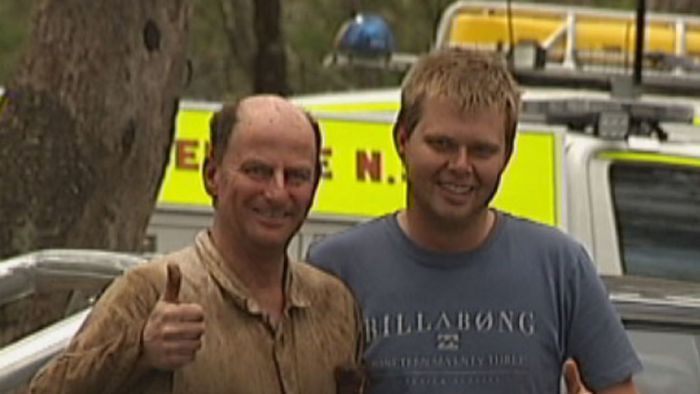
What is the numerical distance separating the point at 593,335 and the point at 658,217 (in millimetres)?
3928

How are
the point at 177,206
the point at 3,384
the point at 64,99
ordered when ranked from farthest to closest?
1. the point at 177,206
2. the point at 64,99
3. the point at 3,384

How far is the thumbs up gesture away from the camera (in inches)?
133

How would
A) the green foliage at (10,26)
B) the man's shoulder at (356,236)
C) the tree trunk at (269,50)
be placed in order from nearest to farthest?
the man's shoulder at (356,236)
the tree trunk at (269,50)
the green foliage at (10,26)

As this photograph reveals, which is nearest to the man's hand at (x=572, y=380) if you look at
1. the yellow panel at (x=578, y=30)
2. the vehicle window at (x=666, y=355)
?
the vehicle window at (x=666, y=355)

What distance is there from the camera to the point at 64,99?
7.25m

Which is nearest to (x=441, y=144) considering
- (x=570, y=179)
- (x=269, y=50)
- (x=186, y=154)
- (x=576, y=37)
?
(x=570, y=179)

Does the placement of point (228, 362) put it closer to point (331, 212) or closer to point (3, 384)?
point (3, 384)

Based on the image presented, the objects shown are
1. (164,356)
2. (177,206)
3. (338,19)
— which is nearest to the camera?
(164,356)

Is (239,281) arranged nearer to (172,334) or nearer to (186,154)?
(172,334)

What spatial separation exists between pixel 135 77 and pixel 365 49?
10.2 ft

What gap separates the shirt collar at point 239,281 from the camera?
11.7 ft

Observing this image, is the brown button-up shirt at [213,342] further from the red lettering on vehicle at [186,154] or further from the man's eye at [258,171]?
the red lettering on vehicle at [186,154]

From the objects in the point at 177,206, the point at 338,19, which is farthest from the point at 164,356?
the point at 338,19

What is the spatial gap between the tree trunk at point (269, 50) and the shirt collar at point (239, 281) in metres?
12.0
